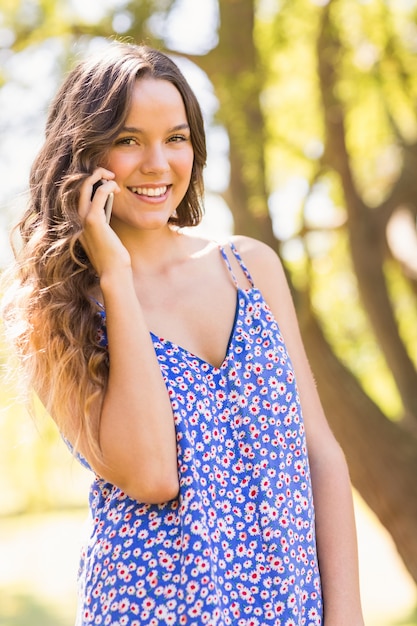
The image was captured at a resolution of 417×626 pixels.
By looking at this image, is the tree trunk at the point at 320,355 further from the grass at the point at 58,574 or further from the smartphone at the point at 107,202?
the grass at the point at 58,574

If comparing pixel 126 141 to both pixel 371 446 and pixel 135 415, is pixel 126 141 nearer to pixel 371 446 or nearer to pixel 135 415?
pixel 135 415

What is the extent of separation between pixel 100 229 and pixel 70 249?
0.08 metres

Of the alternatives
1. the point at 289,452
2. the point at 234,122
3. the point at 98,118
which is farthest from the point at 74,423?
the point at 234,122

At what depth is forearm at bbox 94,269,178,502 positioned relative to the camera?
1993 millimetres

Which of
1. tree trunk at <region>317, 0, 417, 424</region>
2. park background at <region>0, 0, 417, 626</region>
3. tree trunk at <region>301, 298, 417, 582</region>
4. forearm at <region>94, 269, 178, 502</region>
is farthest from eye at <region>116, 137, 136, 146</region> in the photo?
tree trunk at <region>317, 0, 417, 424</region>

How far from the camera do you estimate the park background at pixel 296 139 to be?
443 cm

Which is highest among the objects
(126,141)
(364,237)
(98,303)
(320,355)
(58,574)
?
(364,237)

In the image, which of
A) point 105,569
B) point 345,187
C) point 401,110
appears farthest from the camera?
point 401,110

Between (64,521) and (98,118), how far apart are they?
15.3m

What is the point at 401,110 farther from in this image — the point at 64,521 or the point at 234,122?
the point at 64,521

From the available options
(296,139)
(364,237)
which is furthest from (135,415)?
(296,139)

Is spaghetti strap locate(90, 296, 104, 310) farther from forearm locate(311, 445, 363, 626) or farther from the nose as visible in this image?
forearm locate(311, 445, 363, 626)

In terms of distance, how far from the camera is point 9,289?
2.31 meters

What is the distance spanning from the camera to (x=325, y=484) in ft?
7.32
